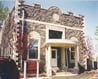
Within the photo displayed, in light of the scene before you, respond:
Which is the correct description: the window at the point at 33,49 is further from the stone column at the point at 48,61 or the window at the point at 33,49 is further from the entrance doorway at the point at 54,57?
the entrance doorway at the point at 54,57

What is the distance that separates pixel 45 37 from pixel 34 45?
1.94 feet

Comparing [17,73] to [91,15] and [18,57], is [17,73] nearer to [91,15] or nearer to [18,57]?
[91,15]

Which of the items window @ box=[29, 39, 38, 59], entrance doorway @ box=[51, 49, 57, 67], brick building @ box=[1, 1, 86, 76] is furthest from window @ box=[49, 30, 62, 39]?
window @ box=[29, 39, 38, 59]

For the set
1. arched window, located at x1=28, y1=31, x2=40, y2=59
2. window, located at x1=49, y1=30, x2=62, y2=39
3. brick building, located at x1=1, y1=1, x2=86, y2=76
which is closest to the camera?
brick building, located at x1=1, y1=1, x2=86, y2=76

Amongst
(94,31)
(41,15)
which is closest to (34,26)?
(41,15)

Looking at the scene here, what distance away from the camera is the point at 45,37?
9438mm

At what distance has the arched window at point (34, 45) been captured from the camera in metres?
9.04

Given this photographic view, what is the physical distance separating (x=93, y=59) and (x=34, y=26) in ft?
8.17

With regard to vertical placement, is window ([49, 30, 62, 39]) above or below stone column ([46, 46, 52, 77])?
above

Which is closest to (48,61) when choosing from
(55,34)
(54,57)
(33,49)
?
(33,49)

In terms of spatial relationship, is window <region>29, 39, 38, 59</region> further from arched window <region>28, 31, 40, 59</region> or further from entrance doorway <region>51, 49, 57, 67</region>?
entrance doorway <region>51, 49, 57, 67</region>

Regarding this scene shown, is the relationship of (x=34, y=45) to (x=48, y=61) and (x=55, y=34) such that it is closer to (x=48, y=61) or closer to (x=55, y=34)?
(x=48, y=61)

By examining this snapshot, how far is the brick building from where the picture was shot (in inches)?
339

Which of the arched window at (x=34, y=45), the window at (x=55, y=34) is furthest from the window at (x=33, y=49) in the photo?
the window at (x=55, y=34)
